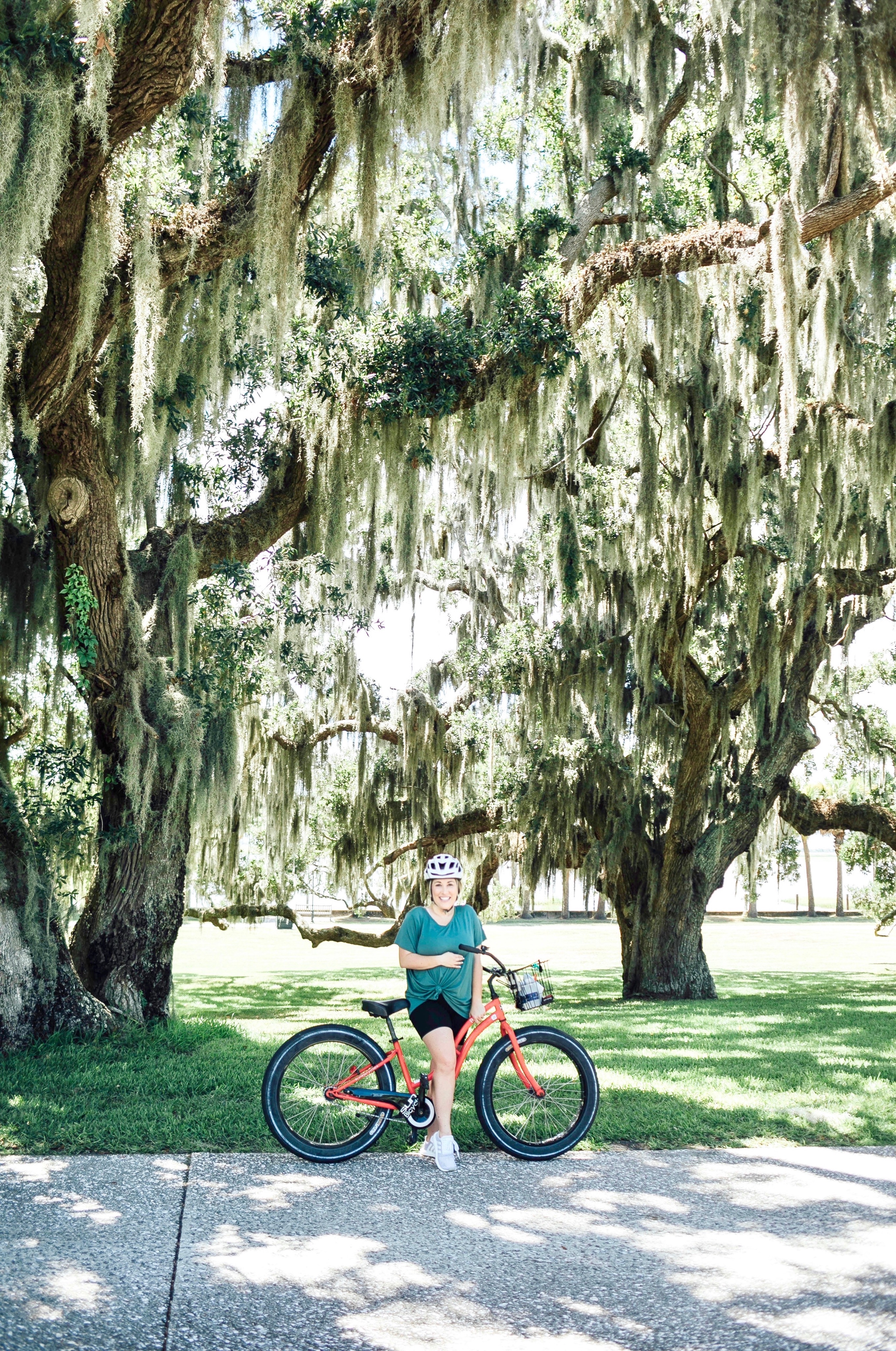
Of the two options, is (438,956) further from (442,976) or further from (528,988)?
(528,988)

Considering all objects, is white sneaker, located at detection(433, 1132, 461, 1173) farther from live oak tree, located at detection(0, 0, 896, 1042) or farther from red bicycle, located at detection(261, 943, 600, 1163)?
live oak tree, located at detection(0, 0, 896, 1042)

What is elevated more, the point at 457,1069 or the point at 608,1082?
the point at 457,1069

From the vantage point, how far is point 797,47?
5.34 meters

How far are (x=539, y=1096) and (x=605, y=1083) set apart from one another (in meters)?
1.52

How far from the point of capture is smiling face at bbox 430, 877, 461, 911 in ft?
14.2

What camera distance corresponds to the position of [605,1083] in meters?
5.72

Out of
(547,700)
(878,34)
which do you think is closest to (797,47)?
(878,34)

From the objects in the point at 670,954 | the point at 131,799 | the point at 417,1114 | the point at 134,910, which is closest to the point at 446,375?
the point at 131,799

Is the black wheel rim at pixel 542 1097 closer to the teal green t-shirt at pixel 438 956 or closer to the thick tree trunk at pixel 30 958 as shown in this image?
the teal green t-shirt at pixel 438 956

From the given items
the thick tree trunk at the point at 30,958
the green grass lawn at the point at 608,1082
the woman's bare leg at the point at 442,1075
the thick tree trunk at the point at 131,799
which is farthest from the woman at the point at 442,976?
the thick tree trunk at the point at 131,799

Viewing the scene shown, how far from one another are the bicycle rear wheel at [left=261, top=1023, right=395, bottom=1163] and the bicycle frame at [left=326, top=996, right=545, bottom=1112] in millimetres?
31

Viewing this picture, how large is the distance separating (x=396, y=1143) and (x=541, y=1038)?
80cm

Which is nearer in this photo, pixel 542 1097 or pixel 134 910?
pixel 542 1097

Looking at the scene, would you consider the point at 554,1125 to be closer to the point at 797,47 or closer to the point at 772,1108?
the point at 772,1108
